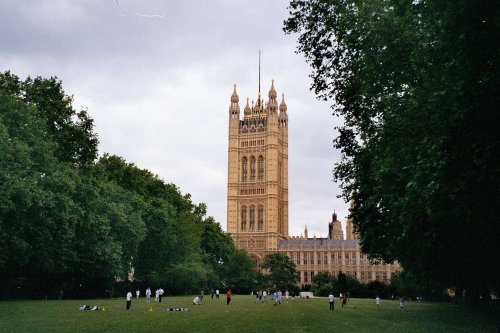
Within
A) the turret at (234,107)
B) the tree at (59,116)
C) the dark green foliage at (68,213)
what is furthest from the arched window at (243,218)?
the tree at (59,116)

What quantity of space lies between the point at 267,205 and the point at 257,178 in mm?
9662

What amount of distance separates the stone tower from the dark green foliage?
9260 cm

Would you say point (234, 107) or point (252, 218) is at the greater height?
point (234, 107)

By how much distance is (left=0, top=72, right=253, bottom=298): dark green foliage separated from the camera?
3647 centimetres

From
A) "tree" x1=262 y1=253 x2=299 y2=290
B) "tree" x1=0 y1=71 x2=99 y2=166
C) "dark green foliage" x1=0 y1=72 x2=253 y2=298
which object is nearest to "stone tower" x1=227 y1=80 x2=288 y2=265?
"tree" x1=262 y1=253 x2=299 y2=290

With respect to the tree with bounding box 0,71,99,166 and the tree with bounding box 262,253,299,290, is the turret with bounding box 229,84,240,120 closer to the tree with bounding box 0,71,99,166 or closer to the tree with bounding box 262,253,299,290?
the tree with bounding box 262,253,299,290

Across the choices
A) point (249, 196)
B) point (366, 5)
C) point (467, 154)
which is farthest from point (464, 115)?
point (249, 196)

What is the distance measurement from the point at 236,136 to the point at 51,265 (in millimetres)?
132916

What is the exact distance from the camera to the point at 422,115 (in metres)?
20.6

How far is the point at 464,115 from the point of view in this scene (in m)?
17.0

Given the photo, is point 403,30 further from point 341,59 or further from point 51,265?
point 51,265

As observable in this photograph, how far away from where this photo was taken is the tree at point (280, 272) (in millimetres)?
124562

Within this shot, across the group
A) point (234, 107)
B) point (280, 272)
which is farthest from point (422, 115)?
point (234, 107)

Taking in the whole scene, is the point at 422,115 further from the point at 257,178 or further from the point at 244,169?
the point at 244,169
